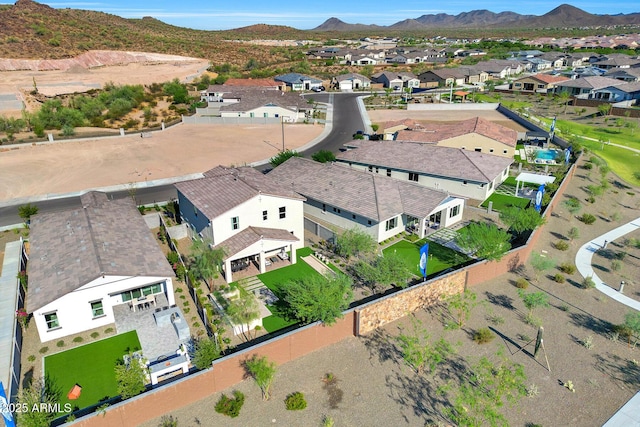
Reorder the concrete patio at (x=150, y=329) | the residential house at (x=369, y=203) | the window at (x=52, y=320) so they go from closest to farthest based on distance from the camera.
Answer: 1. the concrete patio at (x=150, y=329)
2. the window at (x=52, y=320)
3. the residential house at (x=369, y=203)

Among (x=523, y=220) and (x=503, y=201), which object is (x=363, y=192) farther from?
(x=503, y=201)

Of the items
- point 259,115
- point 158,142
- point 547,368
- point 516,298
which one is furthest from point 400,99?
point 547,368

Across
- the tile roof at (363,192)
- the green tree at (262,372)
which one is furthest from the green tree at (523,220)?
the green tree at (262,372)

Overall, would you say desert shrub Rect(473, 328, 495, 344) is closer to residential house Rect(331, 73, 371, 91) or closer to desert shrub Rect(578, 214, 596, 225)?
Answer: desert shrub Rect(578, 214, 596, 225)

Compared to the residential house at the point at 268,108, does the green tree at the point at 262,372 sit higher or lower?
→ lower

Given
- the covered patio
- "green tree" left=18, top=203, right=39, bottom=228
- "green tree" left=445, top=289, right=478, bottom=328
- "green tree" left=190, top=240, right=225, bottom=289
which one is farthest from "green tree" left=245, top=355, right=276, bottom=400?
"green tree" left=18, top=203, right=39, bottom=228

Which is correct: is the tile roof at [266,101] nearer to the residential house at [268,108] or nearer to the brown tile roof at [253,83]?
the residential house at [268,108]
